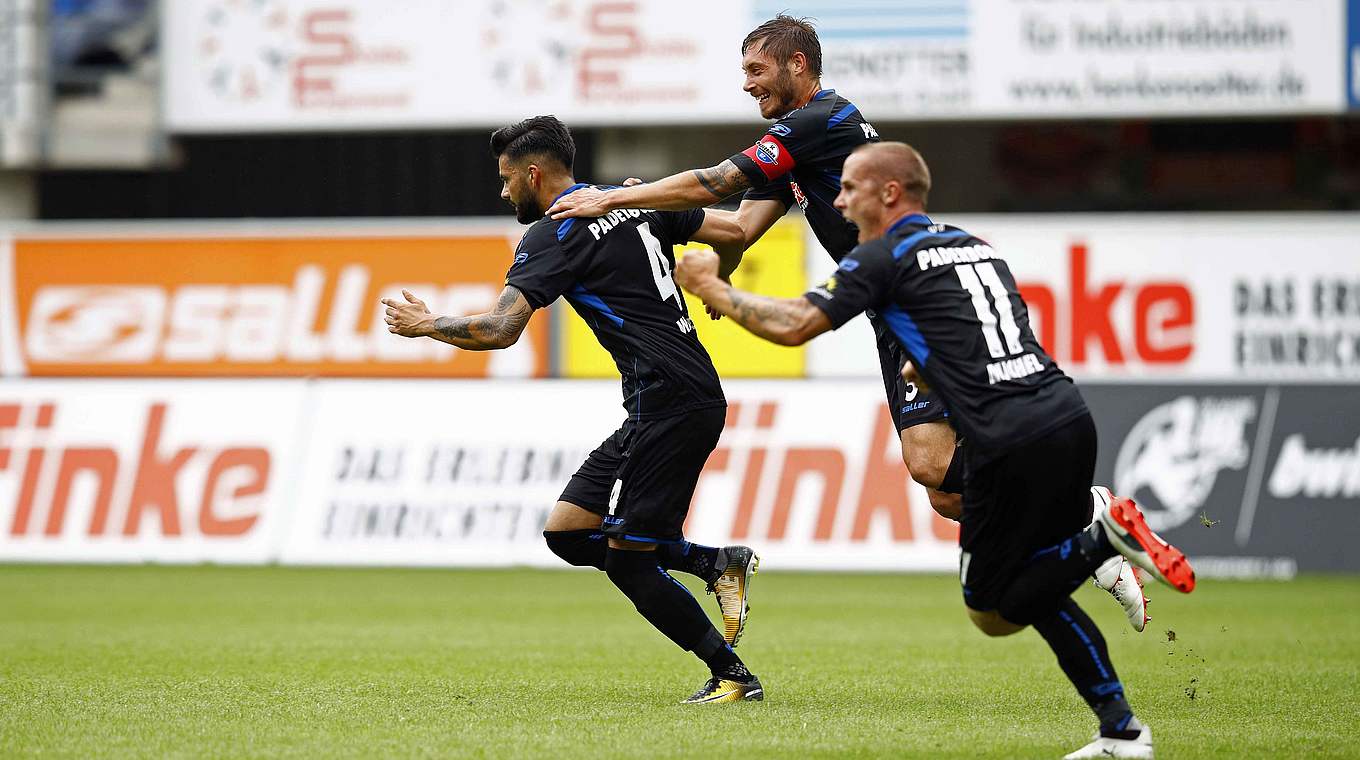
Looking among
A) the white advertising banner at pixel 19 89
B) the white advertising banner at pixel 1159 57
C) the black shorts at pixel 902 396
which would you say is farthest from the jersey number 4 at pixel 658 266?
the white advertising banner at pixel 19 89

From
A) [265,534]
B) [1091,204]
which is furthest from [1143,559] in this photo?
[1091,204]

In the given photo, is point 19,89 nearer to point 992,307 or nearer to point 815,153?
point 815,153

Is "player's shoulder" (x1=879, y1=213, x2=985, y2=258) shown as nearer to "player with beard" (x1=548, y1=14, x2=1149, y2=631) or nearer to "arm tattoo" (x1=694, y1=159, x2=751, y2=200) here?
"player with beard" (x1=548, y1=14, x2=1149, y2=631)

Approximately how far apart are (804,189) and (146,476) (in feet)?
31.2

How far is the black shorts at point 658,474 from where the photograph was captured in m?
7.00

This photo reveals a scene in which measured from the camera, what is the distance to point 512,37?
20.6 m

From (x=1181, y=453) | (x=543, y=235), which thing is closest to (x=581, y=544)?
(x=543, y=235)

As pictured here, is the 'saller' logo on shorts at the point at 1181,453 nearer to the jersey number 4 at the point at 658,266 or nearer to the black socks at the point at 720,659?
the black socks at the point at 720,659

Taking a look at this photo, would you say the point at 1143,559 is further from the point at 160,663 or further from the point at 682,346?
the point at 160,663

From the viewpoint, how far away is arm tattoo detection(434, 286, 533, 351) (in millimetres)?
6715

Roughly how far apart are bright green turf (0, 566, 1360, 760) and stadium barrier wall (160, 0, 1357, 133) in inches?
315

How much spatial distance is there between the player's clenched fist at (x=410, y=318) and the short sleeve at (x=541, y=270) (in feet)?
1.36

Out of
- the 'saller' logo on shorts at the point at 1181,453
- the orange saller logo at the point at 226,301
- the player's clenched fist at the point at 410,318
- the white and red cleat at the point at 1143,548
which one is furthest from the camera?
the orange saller logo at the point at 226,301

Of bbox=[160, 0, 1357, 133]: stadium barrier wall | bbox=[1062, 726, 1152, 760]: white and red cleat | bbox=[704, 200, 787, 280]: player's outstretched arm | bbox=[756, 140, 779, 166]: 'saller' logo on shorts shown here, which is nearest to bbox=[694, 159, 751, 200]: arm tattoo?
bbox=[756, 140, 779, 166]: 'saller' logo on shorts
